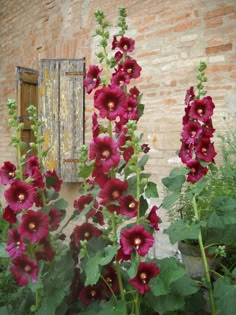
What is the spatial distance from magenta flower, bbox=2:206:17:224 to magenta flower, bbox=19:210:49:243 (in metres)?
0.07

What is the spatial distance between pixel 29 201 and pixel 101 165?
31 cm

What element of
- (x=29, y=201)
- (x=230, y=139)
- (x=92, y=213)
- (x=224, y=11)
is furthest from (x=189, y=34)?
(x=29, y=201)

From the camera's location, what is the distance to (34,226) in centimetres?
143

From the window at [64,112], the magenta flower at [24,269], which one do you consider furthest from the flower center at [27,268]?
the window at [64,112]

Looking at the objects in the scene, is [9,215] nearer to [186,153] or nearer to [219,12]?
[186,153]

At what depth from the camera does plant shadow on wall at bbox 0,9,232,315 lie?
1352 millimetres

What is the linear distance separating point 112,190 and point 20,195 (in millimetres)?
357

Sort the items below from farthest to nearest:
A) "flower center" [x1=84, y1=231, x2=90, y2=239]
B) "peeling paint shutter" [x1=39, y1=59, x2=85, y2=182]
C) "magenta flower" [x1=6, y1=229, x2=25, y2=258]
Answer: "peeling paint shutter" [x1=39, y1=59, x2=85, y2=182] < "flower center" [x1=84, y1=231, x2=90, y2=239] < "magenta flower" [x1=6, y1=229, x2=25, y2=258]

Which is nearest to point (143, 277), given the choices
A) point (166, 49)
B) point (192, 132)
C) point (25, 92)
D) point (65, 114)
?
point (192, 132)

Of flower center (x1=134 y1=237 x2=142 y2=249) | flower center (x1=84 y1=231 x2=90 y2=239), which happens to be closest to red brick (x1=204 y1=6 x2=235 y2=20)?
flower center (x1=84 y1=231 x2=90 y2=239)

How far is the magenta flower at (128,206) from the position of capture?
1.32 metres

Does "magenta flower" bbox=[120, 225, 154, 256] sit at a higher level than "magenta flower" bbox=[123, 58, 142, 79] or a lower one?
lower

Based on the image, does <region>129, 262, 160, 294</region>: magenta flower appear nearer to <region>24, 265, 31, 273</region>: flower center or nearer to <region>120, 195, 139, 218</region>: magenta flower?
<region>120, 195, 139, 218</region>: magenta flower

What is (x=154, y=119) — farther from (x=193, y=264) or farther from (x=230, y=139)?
(x=193, y=264)
